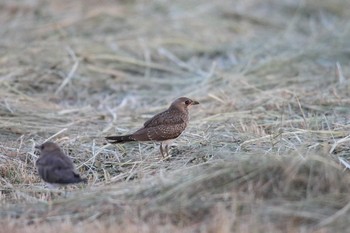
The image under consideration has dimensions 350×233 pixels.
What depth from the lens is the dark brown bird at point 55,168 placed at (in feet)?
22.0

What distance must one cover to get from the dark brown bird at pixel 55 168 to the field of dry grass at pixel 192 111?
5.6 inches

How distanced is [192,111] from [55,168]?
3.43 m

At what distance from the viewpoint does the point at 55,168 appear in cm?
680

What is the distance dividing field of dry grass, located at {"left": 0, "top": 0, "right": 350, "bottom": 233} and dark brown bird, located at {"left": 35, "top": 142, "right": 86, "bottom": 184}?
14 cm

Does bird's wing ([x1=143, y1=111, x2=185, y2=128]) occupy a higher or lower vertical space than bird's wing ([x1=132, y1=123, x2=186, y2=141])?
higher

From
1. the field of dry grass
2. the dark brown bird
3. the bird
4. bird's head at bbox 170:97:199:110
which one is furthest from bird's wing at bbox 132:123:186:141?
the dark brown bird

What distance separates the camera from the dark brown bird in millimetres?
6695

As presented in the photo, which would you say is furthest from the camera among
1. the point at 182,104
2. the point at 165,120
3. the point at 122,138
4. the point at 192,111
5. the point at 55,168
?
the point at 192,111

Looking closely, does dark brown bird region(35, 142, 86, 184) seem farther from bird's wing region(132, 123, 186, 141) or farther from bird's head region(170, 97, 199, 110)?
bird's head region(170, 97, 199, 110)

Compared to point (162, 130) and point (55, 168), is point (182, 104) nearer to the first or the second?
point (162, 130)

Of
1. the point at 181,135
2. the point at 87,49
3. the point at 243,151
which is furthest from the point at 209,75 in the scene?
the point at 243,151

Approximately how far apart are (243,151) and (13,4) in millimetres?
7607

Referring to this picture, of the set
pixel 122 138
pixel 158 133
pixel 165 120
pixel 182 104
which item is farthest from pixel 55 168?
pixel 182 104

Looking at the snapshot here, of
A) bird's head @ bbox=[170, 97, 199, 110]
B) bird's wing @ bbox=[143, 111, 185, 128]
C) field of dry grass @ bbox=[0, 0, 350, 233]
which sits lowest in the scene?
field of dry grass @ bbox=[0, 0, 350, 233]
